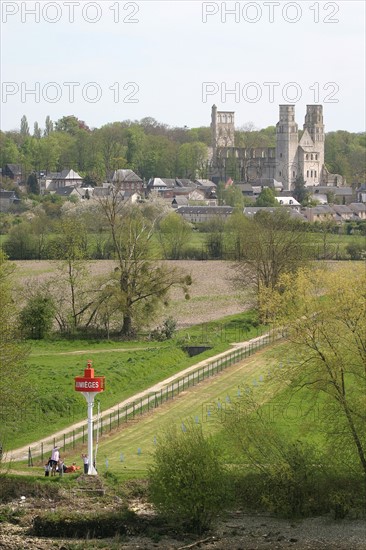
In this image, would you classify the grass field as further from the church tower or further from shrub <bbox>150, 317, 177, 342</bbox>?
the church tower

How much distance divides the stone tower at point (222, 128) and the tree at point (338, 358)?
514ft

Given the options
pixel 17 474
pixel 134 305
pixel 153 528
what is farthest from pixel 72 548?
pixel 134 305

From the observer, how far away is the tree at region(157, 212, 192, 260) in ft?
292

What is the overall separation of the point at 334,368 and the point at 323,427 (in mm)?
1622

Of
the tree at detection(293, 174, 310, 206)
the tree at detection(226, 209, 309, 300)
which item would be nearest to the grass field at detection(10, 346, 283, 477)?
the tree at detection(226, 209, 309, 300)

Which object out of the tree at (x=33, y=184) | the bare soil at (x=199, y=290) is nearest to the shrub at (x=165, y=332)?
the bare soil at (x=199, y=290)

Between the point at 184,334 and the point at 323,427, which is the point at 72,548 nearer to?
the point at 323,427

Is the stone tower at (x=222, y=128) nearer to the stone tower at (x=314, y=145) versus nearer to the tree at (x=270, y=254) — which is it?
the stone tower at (x=314, y=145)

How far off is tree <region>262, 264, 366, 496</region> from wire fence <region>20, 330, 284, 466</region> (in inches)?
144

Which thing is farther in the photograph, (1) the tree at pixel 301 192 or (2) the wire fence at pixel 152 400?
(1) the tree at pixel 301 192

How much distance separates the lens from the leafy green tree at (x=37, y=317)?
52694 mm

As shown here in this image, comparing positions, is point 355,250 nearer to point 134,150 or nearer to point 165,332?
point 165,332

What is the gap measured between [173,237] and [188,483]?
2483 inches

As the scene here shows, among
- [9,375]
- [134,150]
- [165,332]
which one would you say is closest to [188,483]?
[9,375]
